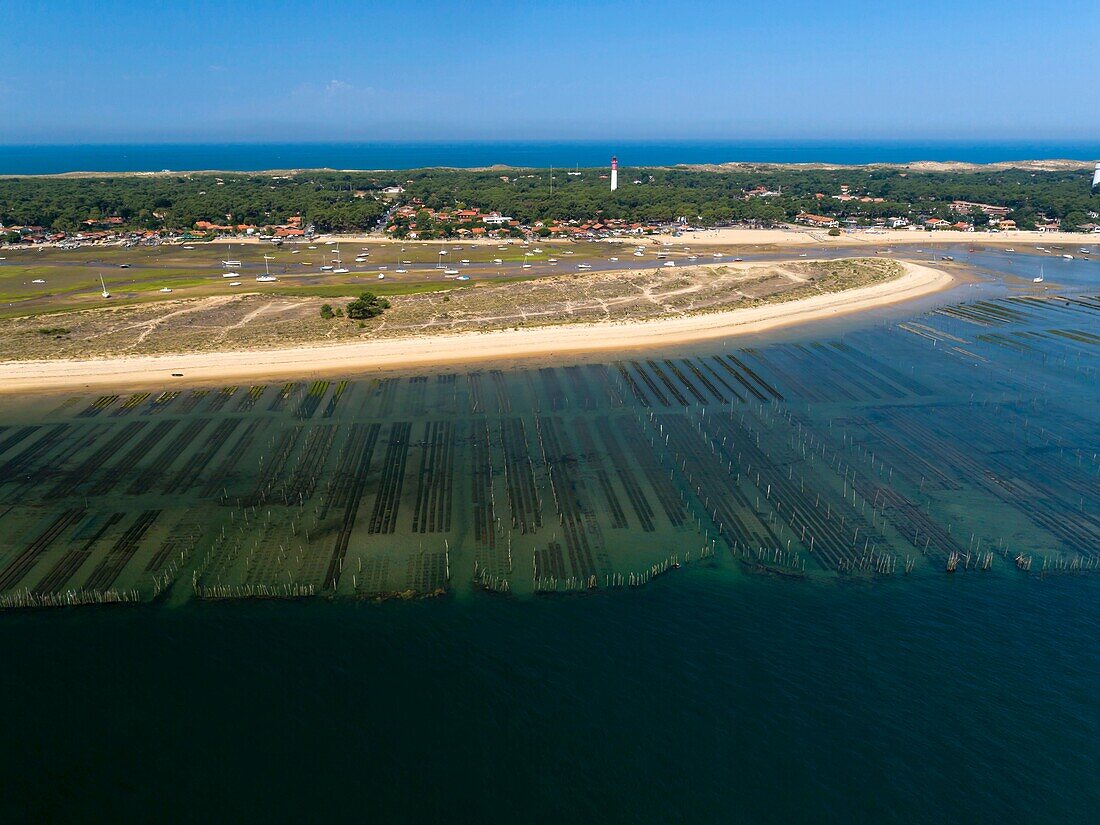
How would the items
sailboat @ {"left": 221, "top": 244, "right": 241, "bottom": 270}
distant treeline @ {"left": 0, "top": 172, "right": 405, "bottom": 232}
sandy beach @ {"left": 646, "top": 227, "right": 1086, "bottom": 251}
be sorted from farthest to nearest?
Result: distant treeline @ {"left": 0, "top": 172, "right": 405, "bottom": 232}, sandy beach @ {"left": 646, "top": 227, "right": 1086, "bottom": 251}, sailboat @ {"left": 221, "top": 244, "right": 241, "bottom": 270}

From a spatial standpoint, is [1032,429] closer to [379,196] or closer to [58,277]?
[58,277]

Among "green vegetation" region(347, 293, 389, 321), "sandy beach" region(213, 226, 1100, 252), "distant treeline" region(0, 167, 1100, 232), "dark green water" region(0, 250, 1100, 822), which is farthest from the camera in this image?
"distant treeline" region(0, 167, 1100, 232)

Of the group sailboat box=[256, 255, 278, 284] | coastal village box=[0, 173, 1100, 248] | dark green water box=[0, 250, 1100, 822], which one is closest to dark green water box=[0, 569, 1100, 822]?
dark green water box=[0, 250, 1100, 822]

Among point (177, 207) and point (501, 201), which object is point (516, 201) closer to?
point (501, 201)

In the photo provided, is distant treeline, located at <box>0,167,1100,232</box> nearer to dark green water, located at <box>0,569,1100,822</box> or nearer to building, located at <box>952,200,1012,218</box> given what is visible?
building, located at <box>952,200,1012,218</box>

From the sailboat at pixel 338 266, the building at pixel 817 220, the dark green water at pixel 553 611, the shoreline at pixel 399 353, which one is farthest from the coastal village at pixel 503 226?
Answer: the dark green water at pixel 553 611

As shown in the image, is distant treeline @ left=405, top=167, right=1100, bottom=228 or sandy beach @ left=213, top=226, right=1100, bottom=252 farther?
distant treeline @ left=405, top=167, right=1100, bottom=228

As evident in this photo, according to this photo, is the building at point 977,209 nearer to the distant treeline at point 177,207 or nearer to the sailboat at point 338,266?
the distant treeline at point 177,207
